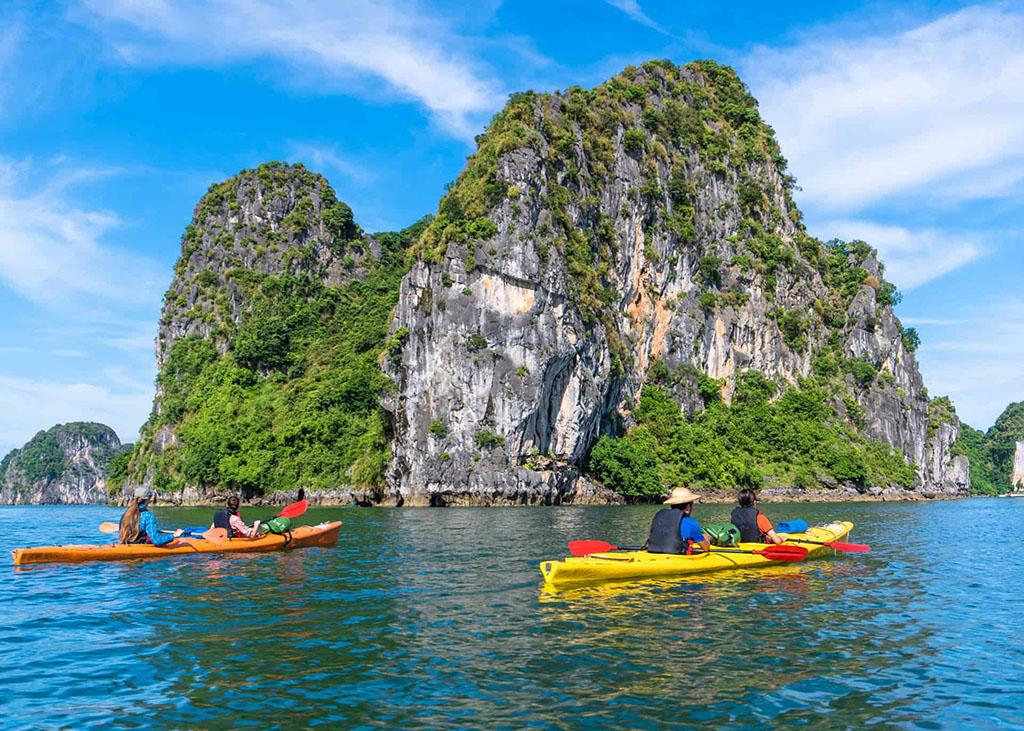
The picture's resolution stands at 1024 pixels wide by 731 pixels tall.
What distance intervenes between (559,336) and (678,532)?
38.2 meters

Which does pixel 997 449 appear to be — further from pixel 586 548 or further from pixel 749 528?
pixel 586 548

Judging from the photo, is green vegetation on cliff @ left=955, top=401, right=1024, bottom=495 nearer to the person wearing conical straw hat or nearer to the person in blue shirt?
the person wearing conical straw hat

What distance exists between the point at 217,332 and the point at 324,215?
19248 mm

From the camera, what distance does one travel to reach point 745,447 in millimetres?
66938

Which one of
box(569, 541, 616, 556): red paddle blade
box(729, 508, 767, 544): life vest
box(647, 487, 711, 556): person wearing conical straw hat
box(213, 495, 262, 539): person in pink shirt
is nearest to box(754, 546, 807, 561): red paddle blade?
box(729, 508, 767, 544): life vest

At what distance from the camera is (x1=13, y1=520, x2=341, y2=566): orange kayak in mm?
16453

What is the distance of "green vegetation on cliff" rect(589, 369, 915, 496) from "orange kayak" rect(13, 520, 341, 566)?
1477 inches

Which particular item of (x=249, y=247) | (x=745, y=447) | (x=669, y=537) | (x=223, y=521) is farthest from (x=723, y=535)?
(x=249, y=247)

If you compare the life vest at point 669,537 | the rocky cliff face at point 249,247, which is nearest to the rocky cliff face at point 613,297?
the rocky cliff face at point 249,247

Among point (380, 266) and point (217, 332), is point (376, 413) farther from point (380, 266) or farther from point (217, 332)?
point (380, 266)

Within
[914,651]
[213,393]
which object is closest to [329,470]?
[213,393]

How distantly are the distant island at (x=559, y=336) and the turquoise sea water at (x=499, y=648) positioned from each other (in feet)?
116

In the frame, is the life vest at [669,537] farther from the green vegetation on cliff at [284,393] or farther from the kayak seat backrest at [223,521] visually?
the green vegetation on cliff at [284,393]

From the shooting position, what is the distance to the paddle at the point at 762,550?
14289 mm
